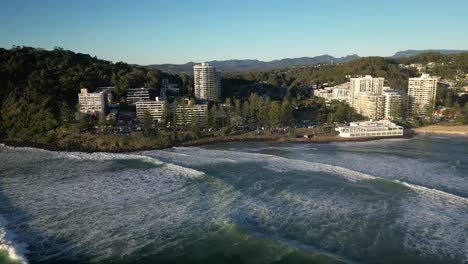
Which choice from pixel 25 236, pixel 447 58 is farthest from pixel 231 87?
pixel 25 236

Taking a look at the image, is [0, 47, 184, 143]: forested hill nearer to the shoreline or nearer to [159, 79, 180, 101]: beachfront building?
[159, 79, 180, 101]: beachfront building

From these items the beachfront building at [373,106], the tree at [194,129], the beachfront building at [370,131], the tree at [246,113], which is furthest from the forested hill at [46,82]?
the beachfront building at [373,106]

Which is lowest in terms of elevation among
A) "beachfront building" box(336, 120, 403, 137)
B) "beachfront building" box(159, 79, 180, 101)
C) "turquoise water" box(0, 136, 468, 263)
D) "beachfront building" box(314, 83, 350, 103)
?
"turquoise water" box(0, 136, 468, 263)

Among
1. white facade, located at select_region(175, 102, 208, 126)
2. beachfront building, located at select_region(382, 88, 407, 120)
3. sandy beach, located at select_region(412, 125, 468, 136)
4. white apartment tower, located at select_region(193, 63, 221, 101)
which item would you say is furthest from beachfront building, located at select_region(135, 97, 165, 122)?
sandy beach, located at select_region(412, 125, 468, 136)

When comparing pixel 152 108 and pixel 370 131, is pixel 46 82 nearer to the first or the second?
pixel 152 108

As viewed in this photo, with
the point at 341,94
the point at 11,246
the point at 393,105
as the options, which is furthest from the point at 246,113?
the point at 11,246

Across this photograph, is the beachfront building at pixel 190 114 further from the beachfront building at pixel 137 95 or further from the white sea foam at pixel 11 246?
the white sea foam at pixel 11 246
